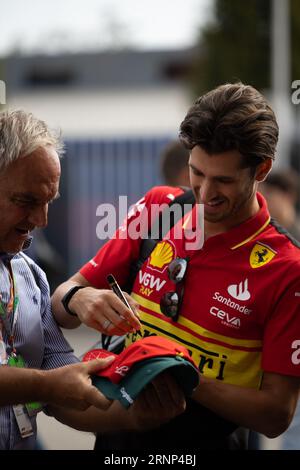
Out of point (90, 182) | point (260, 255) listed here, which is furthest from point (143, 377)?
point (90, 182)

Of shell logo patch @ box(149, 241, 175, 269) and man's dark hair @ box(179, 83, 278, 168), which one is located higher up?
man's dark hair @ box(179, 83, 278, 168)

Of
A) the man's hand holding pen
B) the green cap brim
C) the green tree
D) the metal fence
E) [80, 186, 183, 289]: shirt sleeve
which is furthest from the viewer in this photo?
the green tree

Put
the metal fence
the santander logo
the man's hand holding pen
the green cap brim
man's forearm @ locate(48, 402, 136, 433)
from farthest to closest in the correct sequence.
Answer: the metal fence → the santander logo → man's forearm @ locate(48, 402, 136, 433) → the man's hand holding pen → the green cap brim

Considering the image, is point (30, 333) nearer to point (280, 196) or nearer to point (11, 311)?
point (11, 311)

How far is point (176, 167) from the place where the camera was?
502 cm

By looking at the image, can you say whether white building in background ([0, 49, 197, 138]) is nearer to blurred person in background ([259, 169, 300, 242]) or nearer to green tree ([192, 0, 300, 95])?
green tree ([192, 0, 300, 95])

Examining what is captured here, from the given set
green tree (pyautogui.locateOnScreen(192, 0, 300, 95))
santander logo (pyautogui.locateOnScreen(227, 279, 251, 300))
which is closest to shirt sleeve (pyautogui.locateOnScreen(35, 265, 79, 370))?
santander logo (pyautogui.locateOnScreen(227, 279, 251, 300))

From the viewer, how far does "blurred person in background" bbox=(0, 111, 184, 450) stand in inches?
94.9

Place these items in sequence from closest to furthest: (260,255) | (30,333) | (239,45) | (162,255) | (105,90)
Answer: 1. (30,333)
2. (260,255)
3. (162,255)
4. (239,45)
5. (105,90)

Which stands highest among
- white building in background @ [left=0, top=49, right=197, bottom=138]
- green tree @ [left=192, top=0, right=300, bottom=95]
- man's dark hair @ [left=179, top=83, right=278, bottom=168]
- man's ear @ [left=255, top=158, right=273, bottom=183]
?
man's dark hair @ [left=179, top=83, right=278, bottom=168]

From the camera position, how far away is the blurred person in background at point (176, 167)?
16.2 feet

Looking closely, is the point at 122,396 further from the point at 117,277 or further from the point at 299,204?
the point at 299,204

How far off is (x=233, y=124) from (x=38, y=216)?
2.27ft

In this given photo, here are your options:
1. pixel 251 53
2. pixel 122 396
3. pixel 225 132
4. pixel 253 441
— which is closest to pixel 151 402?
pixel 122 396
